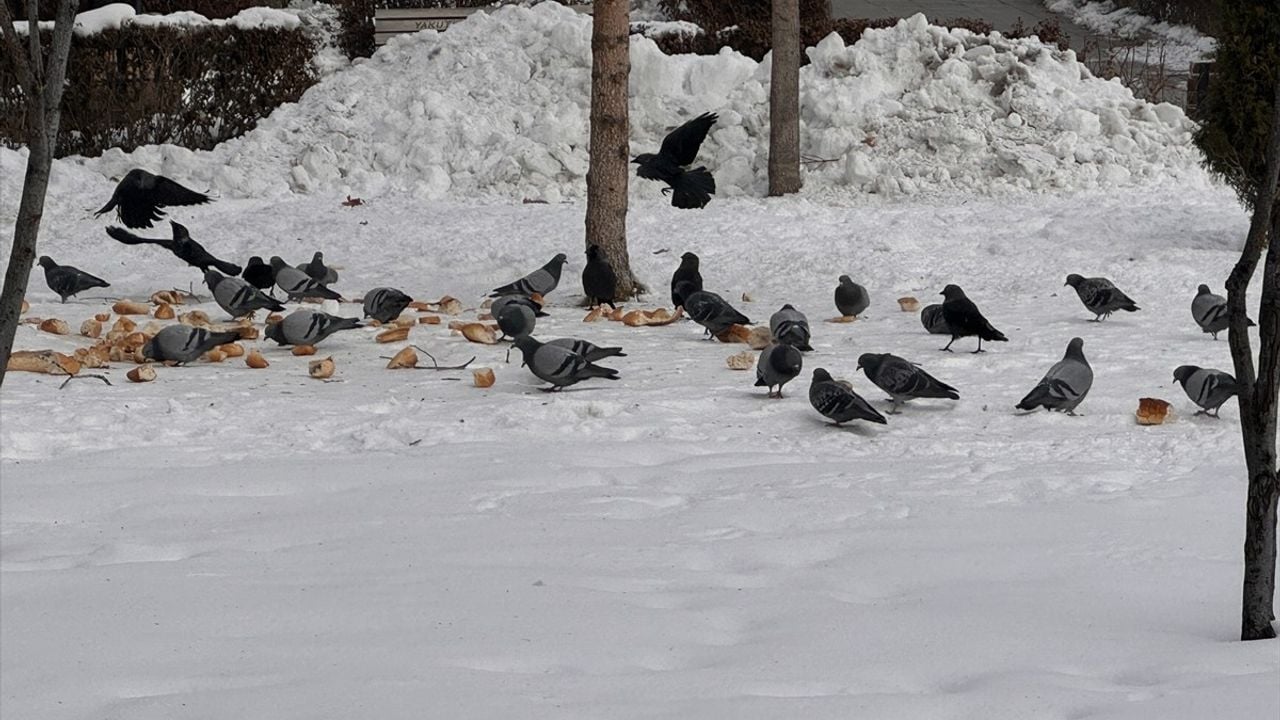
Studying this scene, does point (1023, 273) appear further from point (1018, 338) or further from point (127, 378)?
point (127, 378)

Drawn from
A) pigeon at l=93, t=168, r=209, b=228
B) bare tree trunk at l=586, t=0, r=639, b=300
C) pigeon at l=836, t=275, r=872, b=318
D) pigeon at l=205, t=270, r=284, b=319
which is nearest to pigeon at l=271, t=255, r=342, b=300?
pigeon at l=205, t=270, r=284, b=319

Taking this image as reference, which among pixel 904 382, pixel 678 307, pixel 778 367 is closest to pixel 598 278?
pixel 678 307

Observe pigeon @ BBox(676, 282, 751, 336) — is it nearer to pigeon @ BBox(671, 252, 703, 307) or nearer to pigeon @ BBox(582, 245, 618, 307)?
pigeon @ BBox(671, 252, 703, 307)

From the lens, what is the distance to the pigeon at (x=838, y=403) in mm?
6332

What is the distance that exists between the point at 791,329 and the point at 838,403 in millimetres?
1658

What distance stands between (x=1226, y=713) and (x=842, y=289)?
691cm

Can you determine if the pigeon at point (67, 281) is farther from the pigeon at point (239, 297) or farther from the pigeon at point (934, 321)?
the pigeon at point (934, 321)

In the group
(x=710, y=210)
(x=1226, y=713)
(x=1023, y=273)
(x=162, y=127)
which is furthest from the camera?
(x=162, y=127)

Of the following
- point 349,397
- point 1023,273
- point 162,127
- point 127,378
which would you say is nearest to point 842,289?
point 1023,273

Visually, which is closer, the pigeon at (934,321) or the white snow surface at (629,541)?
the white snow surface at (629,541)

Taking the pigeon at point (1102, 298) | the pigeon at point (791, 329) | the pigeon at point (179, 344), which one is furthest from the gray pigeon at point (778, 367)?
the pigeon at point (179, 344)

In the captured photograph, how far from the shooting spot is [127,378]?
751cm

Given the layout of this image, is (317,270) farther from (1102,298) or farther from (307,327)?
(1102,298)

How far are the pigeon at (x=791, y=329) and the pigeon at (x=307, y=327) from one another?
2564 millimetres
